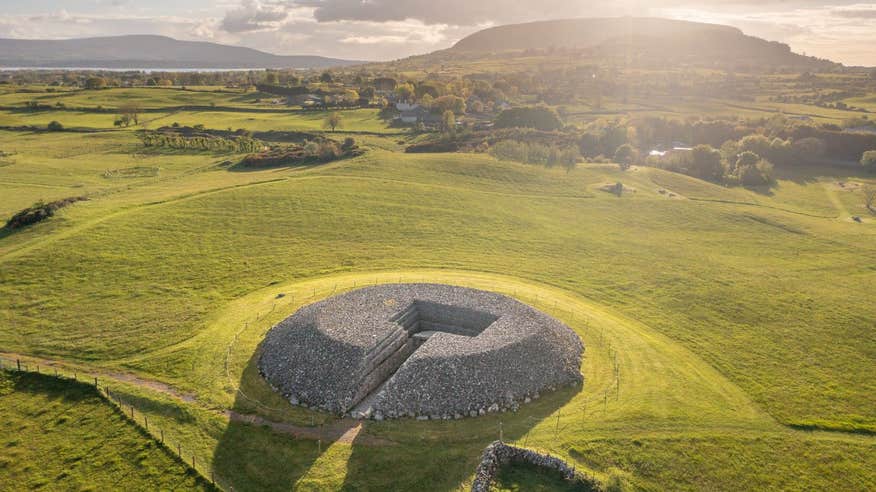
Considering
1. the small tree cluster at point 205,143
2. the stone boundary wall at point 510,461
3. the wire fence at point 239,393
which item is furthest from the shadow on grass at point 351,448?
the small tree cluster at point 205,143

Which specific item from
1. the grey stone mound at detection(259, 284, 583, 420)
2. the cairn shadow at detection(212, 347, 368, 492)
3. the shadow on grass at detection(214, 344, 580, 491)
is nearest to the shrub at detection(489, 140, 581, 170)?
the grey stone mound at detection(259, 284, 583, 420)

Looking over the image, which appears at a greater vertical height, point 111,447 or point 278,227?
point 278,227

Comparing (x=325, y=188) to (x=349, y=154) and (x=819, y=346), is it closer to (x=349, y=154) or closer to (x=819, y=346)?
(x=349, y=154)

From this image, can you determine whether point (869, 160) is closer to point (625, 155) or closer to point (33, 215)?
point (625, 155)

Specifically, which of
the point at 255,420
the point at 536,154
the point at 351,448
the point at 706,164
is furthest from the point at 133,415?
the point at 706,164

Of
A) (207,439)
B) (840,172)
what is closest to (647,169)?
(840,172)

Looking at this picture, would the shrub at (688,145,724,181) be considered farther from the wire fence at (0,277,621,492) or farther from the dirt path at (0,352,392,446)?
the dirt path at (0,352,392,446)
